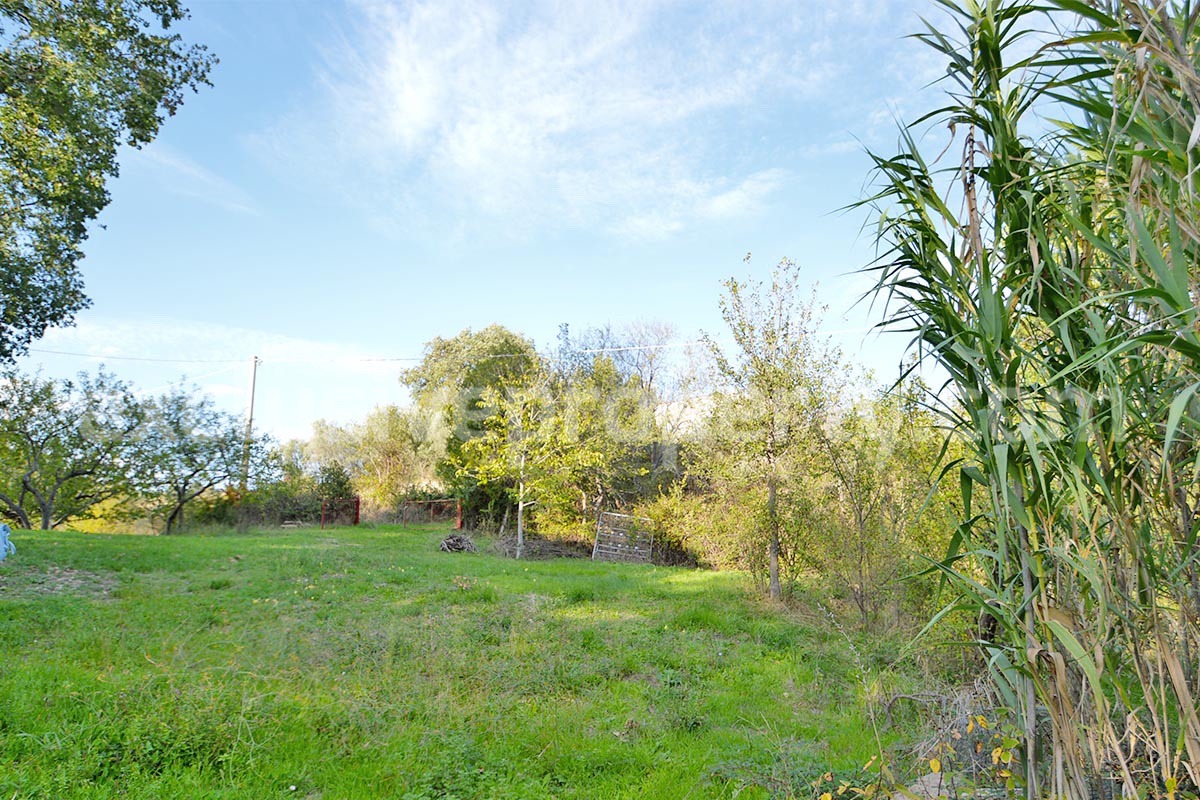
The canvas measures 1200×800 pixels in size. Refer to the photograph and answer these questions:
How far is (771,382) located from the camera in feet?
31.1

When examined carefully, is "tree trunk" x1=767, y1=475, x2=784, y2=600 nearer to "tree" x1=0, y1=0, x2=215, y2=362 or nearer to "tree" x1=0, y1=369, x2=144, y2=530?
"tree" x1=0, y1=0, x2=215, y2=362

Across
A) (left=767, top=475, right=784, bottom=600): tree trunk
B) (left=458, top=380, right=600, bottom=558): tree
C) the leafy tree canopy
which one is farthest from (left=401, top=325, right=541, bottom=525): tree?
(left=767, top=475, right=784, bottom=600): tree trunk

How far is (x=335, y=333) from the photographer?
23844 millimetres

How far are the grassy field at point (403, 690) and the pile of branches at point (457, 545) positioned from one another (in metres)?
5.56

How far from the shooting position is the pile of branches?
15.0m

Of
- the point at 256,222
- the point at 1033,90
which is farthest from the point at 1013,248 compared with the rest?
the point at 256,222

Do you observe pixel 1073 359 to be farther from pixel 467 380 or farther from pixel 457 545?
pixel 467 380

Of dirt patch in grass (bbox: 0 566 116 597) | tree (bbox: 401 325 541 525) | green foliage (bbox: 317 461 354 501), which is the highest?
tree (bbox: 401 325 541 525)

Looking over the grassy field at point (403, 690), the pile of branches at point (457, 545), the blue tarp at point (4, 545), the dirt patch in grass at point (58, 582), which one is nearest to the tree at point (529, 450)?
the pile of branches at point (457, 545)

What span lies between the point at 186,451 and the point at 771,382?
677 inches

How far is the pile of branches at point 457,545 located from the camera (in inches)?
592

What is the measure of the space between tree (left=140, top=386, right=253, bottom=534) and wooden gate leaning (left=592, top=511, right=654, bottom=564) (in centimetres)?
1130

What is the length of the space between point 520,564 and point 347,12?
10089 millimetres

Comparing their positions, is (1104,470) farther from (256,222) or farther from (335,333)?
(335,333)
